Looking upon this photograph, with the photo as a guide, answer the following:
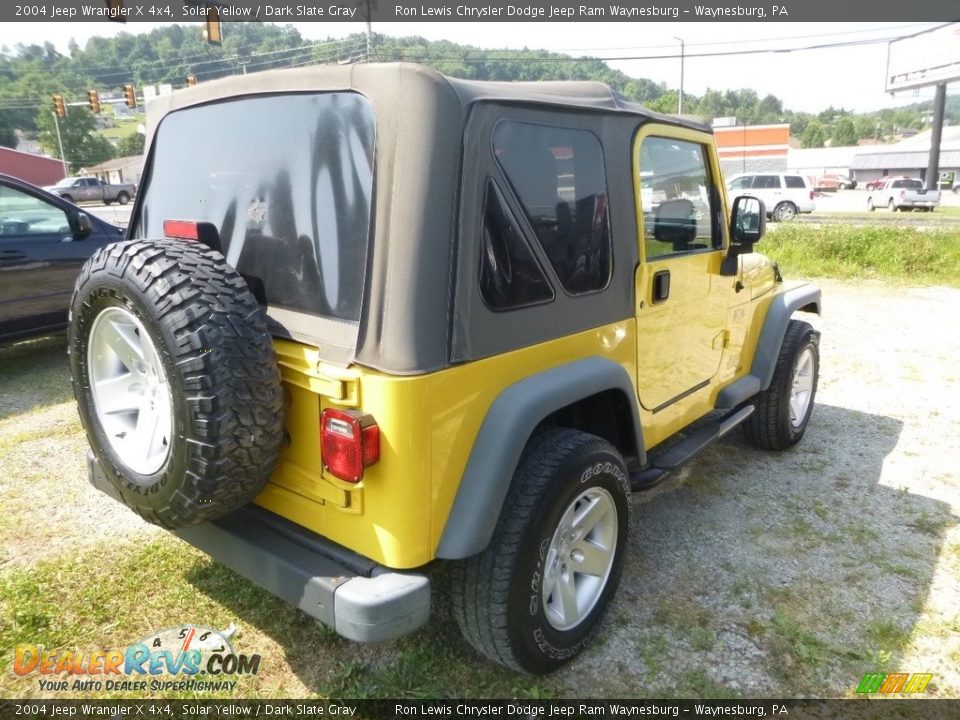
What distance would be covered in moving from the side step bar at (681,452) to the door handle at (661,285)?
2.61ft

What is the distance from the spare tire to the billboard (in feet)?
150

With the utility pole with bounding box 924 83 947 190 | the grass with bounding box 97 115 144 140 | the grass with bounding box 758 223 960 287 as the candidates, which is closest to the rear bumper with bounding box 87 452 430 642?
the grass with bounding box 758 223 960 287

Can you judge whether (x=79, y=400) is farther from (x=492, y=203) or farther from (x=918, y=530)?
(x=918, y=530)

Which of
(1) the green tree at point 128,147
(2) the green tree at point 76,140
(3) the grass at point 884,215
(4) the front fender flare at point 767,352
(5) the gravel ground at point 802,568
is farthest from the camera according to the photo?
(1) the green tree at point 128,147

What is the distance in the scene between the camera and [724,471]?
14.2ft

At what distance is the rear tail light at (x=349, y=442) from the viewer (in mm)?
1971

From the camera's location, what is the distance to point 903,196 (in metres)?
31.5

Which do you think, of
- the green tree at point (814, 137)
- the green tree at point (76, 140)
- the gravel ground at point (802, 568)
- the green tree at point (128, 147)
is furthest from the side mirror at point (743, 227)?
the green tree at point (814, 137)

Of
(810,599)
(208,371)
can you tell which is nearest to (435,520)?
(208,371)

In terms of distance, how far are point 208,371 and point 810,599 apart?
8.99 feet

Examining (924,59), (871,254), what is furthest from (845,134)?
(871,254)

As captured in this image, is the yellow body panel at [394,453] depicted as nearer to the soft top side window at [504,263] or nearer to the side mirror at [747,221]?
the soft top side window at [504,263]

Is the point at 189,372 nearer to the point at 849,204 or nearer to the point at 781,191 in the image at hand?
the point at 781,191

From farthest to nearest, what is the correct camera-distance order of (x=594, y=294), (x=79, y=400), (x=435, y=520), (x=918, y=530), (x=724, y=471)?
1. (x=724, y=471)
2. (x=918, y=530)
3. (x=594, y=294)
4. (x=79, y=400)
5. (x=435, y=520)
